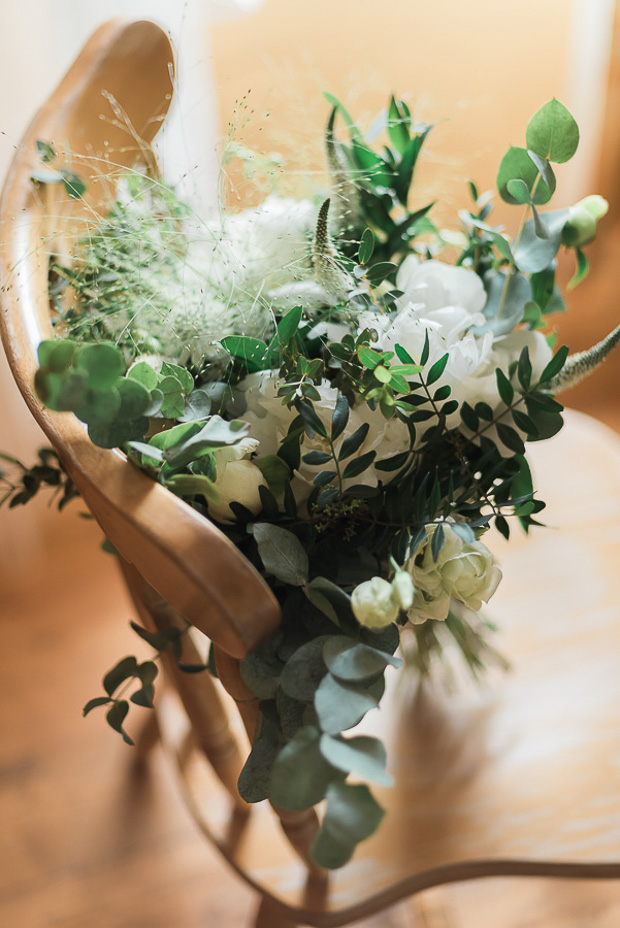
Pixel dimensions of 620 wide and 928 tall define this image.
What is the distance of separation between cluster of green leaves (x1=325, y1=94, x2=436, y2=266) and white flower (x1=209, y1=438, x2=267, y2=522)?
0.21m

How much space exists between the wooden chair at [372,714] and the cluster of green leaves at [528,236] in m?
0.27

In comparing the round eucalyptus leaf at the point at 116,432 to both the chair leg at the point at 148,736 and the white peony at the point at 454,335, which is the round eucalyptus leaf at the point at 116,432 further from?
the chair leg at the point at 148,736

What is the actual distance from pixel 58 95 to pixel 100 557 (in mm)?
981

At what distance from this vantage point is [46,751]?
44.0 inches

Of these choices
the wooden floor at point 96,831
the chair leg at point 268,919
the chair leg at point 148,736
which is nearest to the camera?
the chair leg at point 268,919

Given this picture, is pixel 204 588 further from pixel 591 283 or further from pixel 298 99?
pixel 591 283

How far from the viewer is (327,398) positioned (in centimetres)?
44

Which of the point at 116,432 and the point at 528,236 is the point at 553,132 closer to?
the point at 528,236

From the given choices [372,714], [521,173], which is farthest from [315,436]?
[372,714]

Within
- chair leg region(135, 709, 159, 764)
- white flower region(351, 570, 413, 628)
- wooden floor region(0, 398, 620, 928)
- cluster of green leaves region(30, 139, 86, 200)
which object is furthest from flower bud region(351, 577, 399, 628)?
chair leg region(135, 709, 159, 764)

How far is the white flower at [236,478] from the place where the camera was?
1.41ft

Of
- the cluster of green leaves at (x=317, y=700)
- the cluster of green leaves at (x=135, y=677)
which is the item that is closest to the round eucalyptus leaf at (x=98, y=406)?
the cluster of green leaves at (x=317, y=700)

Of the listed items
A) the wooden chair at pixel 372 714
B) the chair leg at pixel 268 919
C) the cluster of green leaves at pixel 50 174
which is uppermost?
the cluster of green leaves at pixel 50 174

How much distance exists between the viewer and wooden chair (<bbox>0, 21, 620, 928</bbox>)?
1.21ft
